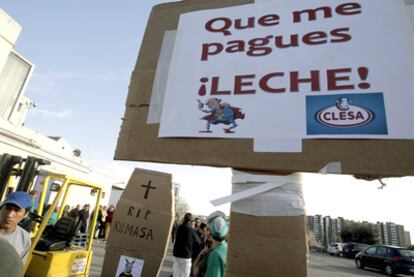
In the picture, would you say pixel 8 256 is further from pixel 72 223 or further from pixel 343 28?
pixel 72 223

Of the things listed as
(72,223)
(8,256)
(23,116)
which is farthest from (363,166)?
(23,116)

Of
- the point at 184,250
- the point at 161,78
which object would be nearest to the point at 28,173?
the point at 184,250

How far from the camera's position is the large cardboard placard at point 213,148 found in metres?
1.35

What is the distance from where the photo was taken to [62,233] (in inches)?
215

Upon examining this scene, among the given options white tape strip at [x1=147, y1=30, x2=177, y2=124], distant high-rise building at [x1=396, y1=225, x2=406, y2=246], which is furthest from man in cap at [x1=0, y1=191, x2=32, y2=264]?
distant high-rise building at [x1=396, y1=225, x2=406, y2=246]

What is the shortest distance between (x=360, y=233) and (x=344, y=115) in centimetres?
4355

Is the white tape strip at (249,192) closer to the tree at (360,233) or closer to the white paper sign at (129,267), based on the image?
the white paper sign at (129,267)

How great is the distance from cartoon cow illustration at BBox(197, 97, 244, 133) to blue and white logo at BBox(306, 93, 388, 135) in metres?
0.39

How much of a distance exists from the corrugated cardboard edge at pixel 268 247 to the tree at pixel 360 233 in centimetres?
4314

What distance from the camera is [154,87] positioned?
188 cm

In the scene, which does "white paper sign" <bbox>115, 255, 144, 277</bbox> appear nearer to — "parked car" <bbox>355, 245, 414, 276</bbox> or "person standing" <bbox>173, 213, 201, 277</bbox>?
"person standing" <bbox>173, 213, 201, 277</bbox>

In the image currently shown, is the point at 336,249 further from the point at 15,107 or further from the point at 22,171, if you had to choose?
the point at 22,171

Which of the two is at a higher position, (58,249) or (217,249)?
(217,249)

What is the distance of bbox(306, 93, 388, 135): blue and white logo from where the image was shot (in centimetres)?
139
